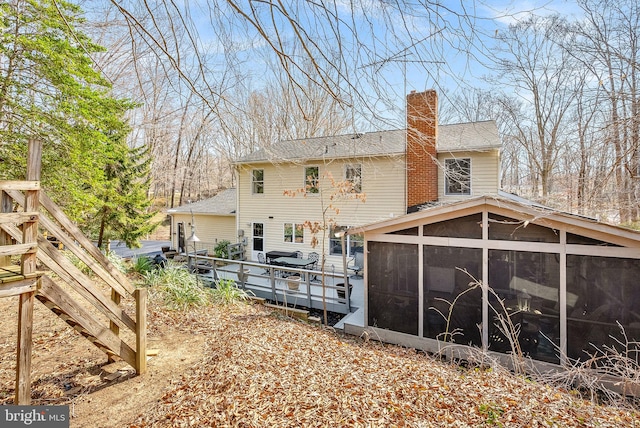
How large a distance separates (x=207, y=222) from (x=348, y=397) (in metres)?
15.5

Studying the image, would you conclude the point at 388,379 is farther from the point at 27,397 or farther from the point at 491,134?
the point at 491,134

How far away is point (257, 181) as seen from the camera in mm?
15305

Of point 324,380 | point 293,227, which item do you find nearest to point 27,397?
point 324,380

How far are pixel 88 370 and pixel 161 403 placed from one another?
1621 mm

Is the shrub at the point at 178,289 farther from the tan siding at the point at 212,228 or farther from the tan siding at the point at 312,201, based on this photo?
the tan siding at the point at 212,228

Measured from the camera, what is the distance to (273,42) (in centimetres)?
322

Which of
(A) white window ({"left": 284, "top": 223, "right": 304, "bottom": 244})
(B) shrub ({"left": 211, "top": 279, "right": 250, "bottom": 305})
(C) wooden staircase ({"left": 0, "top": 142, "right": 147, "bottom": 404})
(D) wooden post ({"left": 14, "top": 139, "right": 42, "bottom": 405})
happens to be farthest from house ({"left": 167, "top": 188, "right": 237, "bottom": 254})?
(D) wooden post ({"left": 14, "top": 139, "right": 42, "bottom": 405})

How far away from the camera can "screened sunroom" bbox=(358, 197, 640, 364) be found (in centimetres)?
541

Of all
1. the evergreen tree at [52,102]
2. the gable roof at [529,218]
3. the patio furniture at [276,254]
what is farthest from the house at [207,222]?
the gable roof at [529,218]

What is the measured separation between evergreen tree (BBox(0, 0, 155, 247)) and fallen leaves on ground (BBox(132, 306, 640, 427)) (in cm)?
623

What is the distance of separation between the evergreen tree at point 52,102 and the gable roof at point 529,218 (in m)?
7.30

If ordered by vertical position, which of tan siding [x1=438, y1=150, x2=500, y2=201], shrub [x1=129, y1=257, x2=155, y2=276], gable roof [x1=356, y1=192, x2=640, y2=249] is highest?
tan siding [x1=438, y1=150, x2=500, y2=201]

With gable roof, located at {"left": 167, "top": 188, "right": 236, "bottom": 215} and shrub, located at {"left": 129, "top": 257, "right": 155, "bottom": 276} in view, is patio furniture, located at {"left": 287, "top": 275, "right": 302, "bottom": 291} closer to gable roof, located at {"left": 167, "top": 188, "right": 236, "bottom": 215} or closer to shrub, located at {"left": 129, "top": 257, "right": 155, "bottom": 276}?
shrub, located at {"left": 129, "top": 257, "right": 155, "bottom": 276}

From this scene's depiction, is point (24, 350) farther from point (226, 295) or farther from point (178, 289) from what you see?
point (226, 295)
